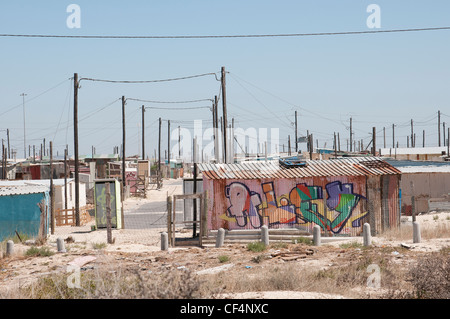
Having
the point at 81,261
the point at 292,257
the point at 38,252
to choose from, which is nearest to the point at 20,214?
the point at 38,252

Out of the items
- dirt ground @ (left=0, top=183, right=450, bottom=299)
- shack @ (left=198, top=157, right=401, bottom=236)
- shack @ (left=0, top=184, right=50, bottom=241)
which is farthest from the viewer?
shack @ (left=0, top=184, right=50, bottom=241)

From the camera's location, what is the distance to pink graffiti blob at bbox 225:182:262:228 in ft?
80.8

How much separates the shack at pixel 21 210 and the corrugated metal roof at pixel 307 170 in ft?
25.9

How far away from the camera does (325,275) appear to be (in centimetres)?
1367

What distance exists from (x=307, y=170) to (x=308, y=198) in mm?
A: 1376

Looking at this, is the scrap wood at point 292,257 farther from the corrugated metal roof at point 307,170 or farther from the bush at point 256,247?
the corrugated metal roof at point 307,170

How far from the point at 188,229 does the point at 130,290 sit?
63.6 ft

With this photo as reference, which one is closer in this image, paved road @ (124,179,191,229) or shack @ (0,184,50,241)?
shack @ (0,184,50,241)

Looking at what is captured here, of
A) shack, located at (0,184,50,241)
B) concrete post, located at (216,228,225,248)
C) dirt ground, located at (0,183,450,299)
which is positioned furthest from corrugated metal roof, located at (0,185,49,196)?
concrete post, located at (216,228,225,248)

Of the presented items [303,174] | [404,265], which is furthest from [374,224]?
[404,265]

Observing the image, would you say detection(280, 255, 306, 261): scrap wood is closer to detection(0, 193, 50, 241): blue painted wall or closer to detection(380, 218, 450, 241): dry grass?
detection(380, 218, 450, 241): dry grass

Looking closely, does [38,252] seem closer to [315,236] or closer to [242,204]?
[242,204]

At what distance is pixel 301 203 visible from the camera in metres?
24.5
